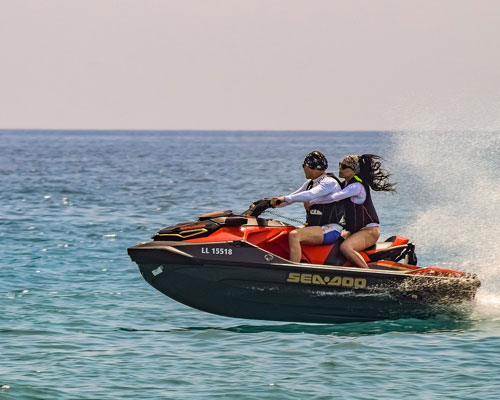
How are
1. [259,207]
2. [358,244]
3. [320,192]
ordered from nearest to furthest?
[320,192], [259,207], [358,244]

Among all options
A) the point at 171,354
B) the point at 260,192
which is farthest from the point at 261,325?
the point at 260,192

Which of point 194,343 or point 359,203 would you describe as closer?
point 194,343

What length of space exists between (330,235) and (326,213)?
26cm

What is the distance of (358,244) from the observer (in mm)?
10977

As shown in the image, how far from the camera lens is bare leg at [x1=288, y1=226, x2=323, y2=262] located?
10.8 meters

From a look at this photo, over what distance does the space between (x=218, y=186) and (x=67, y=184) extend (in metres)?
6.44

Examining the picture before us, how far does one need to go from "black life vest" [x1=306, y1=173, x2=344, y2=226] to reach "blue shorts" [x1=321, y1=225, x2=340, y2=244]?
0.11 m

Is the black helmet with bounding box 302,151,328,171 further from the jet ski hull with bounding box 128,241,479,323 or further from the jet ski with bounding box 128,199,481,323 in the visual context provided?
the jet ski hull with bounding box 128,241,479,323

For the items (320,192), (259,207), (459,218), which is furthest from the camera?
(459,218)

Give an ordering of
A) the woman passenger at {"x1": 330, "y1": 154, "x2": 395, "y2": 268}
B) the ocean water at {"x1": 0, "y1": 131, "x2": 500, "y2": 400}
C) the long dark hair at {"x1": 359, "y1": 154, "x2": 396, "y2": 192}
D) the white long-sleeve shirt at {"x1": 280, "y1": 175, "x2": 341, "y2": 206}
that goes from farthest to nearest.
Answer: the long dark hair at {"x1": 359, "y1": 154, "x2": 396, "y2": 192}
the woman passenger at {"x1": 330, "y1": 154, "x2": 395, "y2": 268}
the white long-sleeve shirt at {"x1": 280, "y1": 175, "x2": 341, "y2": 206}
the ocean water at {"x1": 0, "y1": 131, "x2": 500, "y2": 400}

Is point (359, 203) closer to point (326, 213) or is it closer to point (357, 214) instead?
point (357, 214)

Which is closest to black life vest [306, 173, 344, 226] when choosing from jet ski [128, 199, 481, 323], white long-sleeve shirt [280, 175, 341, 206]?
white long-sleeve shirt [280, 175, 341, 206]

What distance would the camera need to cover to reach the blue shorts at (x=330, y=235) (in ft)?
35.9

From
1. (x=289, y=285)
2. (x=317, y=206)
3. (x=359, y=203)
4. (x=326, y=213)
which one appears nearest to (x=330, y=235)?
(x=326, y=213)
